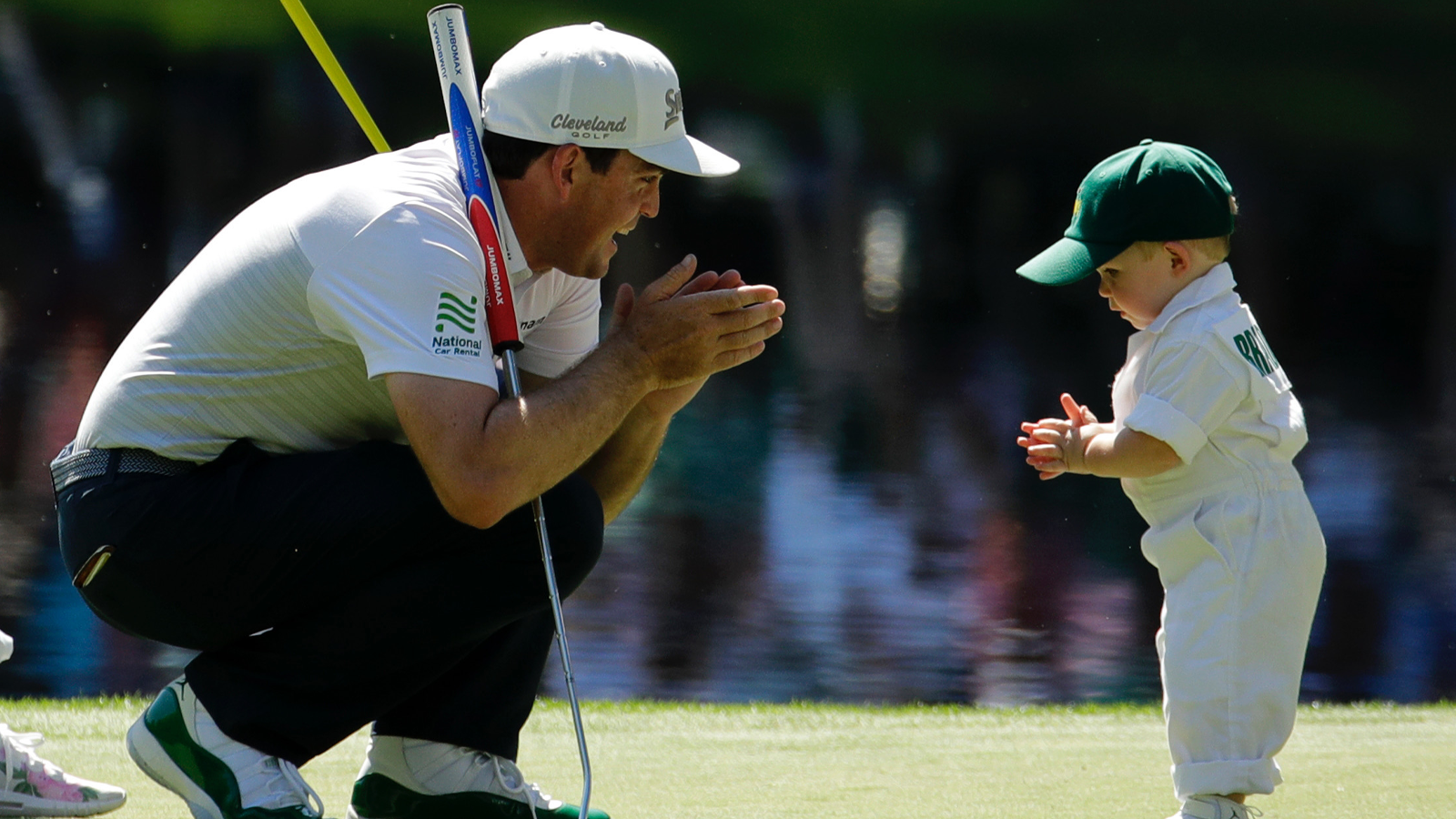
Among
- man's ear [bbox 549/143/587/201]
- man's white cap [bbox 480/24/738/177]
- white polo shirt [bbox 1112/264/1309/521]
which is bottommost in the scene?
white polo shirt [bbox 1112/264/1309/521]

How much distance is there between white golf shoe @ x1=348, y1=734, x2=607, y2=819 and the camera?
147 cm

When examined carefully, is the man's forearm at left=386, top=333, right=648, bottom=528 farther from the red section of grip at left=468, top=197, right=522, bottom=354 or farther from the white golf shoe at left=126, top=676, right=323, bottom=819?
the white golf shoe at left=126, top=676, right=323, bottom=819

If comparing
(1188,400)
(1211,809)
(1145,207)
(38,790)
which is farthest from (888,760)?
(38,790)

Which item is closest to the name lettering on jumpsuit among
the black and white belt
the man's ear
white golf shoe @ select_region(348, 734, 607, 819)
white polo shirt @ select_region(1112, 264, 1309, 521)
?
white polo shirt @ select_region(1112, 264, 1309, 521)

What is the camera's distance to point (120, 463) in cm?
138

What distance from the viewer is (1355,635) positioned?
3.19 m

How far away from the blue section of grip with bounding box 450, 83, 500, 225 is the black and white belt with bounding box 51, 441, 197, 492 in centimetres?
37

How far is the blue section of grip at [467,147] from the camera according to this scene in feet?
4.59

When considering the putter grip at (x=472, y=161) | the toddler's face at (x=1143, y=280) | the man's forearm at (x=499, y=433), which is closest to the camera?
the man's forearm at (x=499, y=433)

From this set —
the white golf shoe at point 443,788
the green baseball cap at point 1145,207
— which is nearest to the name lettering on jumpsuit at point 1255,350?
the green baseball cap at point 1145,207

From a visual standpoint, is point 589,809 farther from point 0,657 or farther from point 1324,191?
point 1324,191

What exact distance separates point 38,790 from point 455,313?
697 mm

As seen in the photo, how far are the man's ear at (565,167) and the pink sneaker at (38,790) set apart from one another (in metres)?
0.76

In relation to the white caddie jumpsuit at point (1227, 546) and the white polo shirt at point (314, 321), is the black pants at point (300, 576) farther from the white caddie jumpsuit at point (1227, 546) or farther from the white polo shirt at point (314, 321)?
the white caddie jumpsuit at point (1227, 546)
